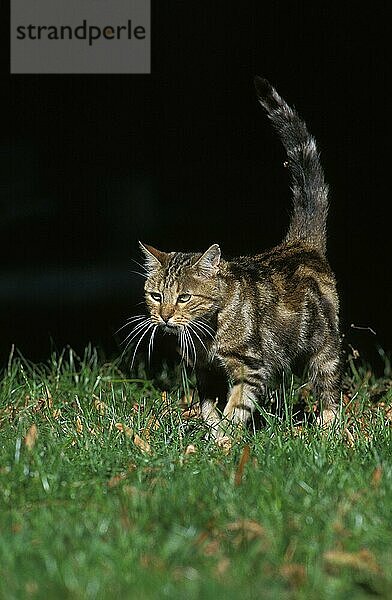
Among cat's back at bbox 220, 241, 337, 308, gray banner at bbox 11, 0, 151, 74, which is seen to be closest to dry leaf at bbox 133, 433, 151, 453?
cat's back at bbox 220, 241, 337, 308

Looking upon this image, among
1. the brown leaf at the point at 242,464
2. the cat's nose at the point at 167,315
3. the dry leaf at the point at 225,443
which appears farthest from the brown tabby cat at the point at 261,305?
the brown leaf at the point at 242,464

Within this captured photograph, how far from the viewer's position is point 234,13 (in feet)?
24.9

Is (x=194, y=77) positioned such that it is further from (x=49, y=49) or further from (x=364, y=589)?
(x=364, y=589)

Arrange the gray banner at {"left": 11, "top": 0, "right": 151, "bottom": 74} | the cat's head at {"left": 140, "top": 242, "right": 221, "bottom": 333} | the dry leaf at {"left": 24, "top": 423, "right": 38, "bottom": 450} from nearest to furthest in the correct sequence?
the dry leaf at {"left": 24, "top": 423, "right": 38, "bottom": 450} < the cat's head at {"left": 140, "top": 242, "right": 221, "bottom": 333} < the gray banner at {"left": 11, "top": 0, "right": 151, "bottom": 74}

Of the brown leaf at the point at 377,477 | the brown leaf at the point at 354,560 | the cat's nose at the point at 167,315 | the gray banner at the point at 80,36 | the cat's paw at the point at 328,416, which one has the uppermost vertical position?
the gray banner at the point at 80,36

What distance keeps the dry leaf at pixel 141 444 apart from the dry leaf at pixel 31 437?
45 cm

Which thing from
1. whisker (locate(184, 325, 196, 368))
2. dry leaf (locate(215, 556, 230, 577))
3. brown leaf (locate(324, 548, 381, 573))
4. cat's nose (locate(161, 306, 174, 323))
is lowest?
dry leaf (locate(215, 556, 230, 577))

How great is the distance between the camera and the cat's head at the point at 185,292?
Answer: 5.28 metres

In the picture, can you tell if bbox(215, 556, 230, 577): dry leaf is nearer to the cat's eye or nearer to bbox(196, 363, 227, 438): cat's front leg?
bbox(196, 363, 227, 438): cat's front leg

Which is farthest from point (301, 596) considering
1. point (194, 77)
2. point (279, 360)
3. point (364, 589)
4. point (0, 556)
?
point (194, 77)

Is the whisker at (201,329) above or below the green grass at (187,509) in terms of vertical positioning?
above

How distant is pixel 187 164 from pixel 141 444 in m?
4.21

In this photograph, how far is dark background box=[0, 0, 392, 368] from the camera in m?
7.72

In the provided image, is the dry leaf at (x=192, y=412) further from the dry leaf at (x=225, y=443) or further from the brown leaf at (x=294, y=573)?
the brown leaf at (x=294, y=573)
